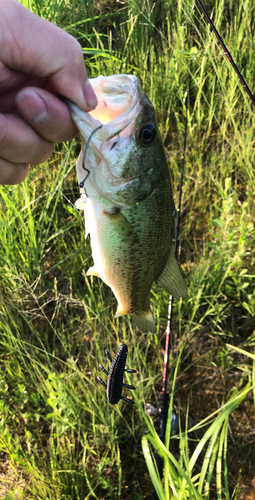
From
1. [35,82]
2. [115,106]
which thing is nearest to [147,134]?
[115,106]

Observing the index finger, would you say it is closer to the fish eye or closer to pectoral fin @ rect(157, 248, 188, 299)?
the fish eye

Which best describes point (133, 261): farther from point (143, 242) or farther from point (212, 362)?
point (212, 362)

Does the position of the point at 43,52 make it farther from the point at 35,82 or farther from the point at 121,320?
the point at 121,320

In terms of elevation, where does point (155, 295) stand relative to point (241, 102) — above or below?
below

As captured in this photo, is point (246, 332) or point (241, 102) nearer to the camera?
point (246, 332)

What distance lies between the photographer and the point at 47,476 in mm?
1987

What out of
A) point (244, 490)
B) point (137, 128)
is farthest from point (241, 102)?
point (244, 490)

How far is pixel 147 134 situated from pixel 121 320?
1.58 metres

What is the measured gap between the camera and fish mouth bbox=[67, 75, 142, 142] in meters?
1.20

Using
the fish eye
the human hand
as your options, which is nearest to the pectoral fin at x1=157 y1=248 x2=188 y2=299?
the fish eye

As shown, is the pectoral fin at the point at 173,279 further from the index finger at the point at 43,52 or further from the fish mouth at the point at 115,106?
the index finger at the point at 43,52

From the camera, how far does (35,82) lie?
1398 mm

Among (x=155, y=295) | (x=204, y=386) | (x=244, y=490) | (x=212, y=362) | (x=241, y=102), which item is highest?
(x=241, y=102)

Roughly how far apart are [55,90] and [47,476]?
206 cm
